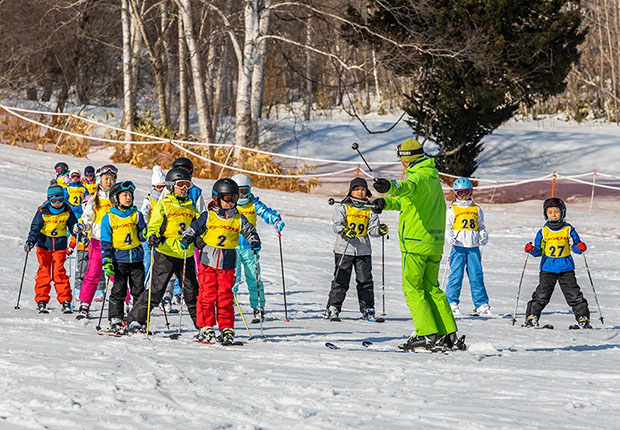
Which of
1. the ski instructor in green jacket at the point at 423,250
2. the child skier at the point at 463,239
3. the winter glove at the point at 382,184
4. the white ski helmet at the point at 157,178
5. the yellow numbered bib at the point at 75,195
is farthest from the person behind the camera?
the yellow numbered bib at the point at 75,195

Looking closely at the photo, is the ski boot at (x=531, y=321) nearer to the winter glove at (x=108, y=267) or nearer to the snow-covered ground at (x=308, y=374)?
the snow-covered ground at (x=308, y=374)

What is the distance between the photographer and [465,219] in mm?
11312

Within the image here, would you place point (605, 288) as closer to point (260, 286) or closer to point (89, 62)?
point (260, 286)

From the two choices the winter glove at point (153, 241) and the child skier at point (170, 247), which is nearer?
the winter glove at point (153, 241)

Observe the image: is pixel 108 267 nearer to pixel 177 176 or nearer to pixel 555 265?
pixel 177 176

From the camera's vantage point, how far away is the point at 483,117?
22.6 m

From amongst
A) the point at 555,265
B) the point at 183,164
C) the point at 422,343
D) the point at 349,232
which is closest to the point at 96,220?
the point at 183,164

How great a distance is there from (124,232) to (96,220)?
137 centimetres

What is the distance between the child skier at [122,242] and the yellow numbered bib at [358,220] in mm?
2382

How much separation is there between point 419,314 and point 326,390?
219 centimetres

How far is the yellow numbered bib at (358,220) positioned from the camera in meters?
10.1

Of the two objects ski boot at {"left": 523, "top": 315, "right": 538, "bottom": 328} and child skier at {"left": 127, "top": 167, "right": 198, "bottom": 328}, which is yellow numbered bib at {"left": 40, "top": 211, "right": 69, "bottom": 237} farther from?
ski boot at {"left": 523, "top": 315, "right": 538, "bottom": 328}

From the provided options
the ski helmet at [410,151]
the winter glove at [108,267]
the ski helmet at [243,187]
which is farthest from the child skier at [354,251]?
the winter glove at [108,267]

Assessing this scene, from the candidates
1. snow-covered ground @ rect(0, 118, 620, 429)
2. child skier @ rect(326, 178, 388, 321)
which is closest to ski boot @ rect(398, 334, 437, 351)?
snow-covered ground @ rect(0, 118, 620, 429)
